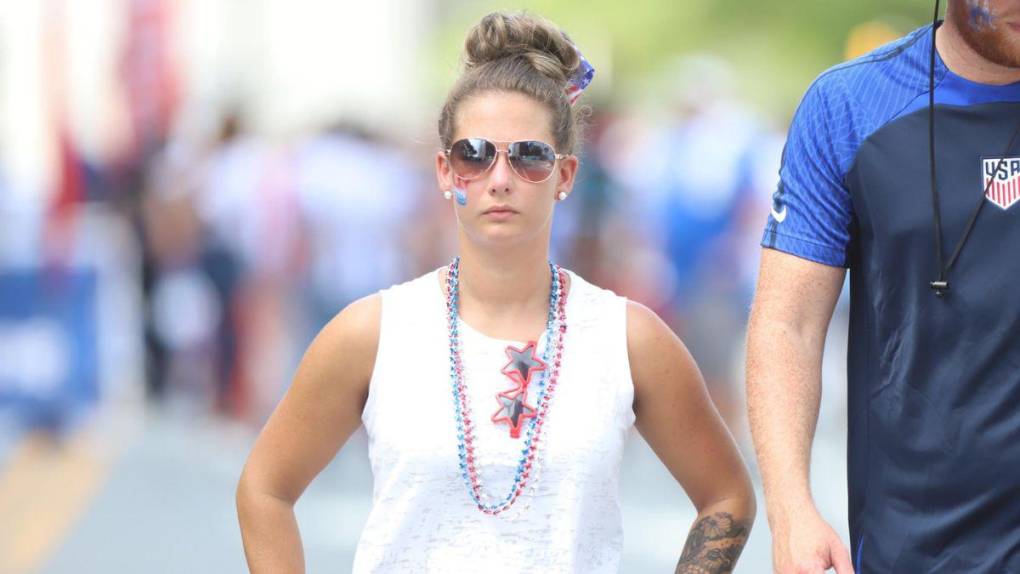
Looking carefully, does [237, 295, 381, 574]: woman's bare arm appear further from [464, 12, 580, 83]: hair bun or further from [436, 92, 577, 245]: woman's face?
[464, 12, 580, 83]: hair bun

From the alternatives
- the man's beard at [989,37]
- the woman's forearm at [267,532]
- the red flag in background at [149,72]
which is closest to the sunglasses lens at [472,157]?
the woman's forearm at [267,532]

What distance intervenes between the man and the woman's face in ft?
1.59

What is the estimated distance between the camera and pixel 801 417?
13.0 feet

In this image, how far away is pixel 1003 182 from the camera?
12.5ft

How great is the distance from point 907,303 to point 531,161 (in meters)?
0.84

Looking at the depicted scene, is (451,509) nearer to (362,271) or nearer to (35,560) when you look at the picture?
(35,560)

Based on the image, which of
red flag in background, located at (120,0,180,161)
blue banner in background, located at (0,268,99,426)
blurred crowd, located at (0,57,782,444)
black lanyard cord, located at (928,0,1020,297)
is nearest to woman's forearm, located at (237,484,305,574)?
black lanyard cord, located at (928,0,1020,297)

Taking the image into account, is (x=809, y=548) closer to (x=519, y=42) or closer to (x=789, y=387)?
(x=789, y=387)

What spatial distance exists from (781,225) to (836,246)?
126mm

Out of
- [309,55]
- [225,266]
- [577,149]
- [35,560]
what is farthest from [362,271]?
[309,55]

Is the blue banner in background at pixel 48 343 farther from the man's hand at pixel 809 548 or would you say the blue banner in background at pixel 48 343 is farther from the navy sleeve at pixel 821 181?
the man's hand at pixel 809 548

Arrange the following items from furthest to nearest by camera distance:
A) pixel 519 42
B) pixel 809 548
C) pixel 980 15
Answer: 1. pixel 519 42
2. pixel 980 15
3. pixel 809 548

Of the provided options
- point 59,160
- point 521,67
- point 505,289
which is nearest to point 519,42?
point 521,67

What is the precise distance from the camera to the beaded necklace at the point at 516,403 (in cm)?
417
